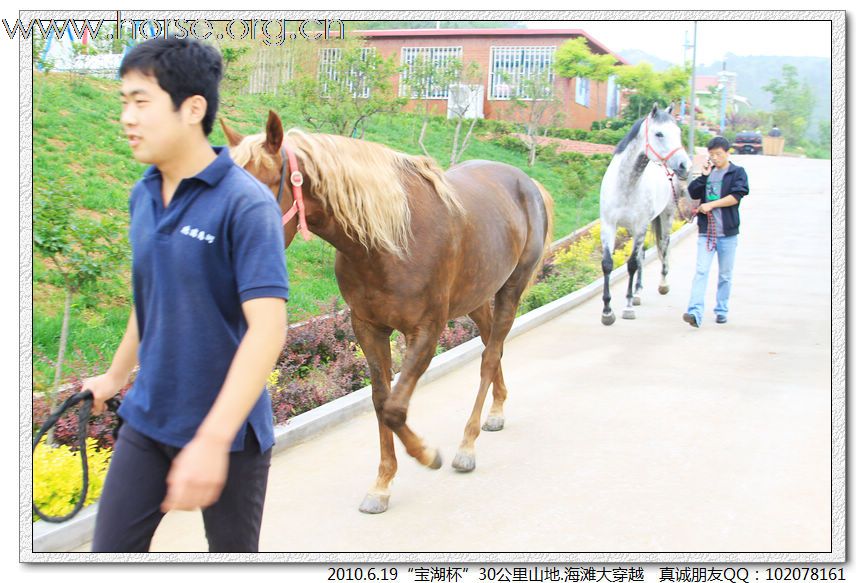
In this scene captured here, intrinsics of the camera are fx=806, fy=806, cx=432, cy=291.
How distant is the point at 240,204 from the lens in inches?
80.5

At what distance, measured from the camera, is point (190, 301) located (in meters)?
2.09

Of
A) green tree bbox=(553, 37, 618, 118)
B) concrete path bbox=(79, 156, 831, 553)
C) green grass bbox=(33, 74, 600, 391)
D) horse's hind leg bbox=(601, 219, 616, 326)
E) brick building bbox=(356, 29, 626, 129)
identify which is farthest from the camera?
green tree bbox=(553, 37, 618, 118)

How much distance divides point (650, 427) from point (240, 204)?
4047 mm

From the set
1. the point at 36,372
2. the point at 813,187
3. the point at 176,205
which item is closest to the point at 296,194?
the point at 176,205

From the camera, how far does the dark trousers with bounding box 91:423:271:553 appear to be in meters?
2.20

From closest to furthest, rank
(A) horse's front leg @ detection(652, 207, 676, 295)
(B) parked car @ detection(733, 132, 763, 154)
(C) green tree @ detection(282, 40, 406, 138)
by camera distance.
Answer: (A) horse's front leg @ detection(652, 207, 676, 295) < (C) green tree @ detection(282, 40, 406, 138) < (B) parked car @ detection(733, 132, 763, 154)

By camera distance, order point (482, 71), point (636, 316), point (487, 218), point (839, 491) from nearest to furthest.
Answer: point (839, 491) < point (487, 218) < point (636, 316) < point (482, 71)

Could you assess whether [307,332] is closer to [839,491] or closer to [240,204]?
[839,491]

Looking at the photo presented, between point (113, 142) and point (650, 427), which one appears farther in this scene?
point (113, 142)

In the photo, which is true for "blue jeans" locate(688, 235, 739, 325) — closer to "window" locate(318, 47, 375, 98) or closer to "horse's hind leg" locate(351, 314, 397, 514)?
"window" locate(318, 47, 375, 98)

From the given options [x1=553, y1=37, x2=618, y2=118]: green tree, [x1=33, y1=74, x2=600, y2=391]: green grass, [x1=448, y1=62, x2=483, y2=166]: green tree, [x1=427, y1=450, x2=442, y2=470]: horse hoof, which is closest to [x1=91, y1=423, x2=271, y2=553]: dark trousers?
[x1=427, y1=450, x2=442, y2=470]: horse hoof

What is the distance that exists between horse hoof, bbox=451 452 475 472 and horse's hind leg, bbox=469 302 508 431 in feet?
2.51

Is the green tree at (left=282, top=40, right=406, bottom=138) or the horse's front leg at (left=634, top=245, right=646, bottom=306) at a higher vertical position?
the green tree at (left=282, top=40, right=406, bottom=138)

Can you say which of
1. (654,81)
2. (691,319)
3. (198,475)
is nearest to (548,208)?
(691,319)
